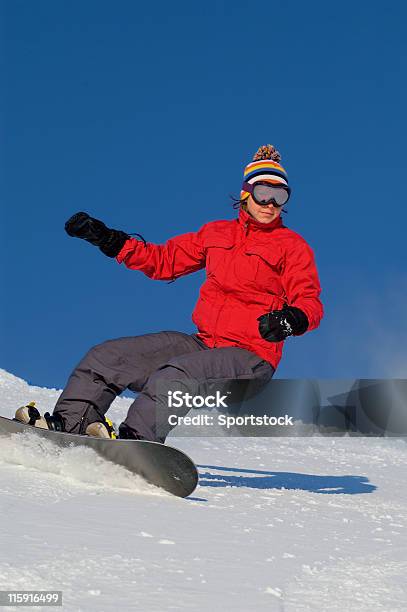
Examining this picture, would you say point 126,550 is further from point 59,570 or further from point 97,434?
point 97,434

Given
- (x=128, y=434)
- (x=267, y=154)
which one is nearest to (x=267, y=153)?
(x=267, y=154)

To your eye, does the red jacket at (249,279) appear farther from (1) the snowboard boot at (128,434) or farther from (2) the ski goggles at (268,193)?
(1) the snowboard boot at (128,434)

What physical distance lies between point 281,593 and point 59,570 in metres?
0.91

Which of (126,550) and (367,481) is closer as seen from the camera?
(126,550)

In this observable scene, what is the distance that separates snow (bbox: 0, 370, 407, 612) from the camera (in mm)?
3290

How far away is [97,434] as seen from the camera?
568cm

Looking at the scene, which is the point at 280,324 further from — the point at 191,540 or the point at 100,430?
the point at 191,540

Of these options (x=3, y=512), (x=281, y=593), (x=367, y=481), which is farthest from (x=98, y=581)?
(x=367, y=481)

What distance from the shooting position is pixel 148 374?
588 cm

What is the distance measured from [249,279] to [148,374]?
957 mm

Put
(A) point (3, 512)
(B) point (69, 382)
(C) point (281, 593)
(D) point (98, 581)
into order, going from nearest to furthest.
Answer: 1. (D) point (98, 581)
2. (C) point (281, 593)
3. (A) point (3, 512)
4. (B) point (69, 382)

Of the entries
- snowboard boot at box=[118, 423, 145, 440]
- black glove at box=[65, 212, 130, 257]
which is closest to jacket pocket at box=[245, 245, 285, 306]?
black glove at box=[65, 212, 130, 257]

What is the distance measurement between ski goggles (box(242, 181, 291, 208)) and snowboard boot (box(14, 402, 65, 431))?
6.82 feet

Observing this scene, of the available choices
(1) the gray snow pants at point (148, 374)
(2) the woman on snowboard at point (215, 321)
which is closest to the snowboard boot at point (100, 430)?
(2) the woman on snowboard at point (215, 321)
